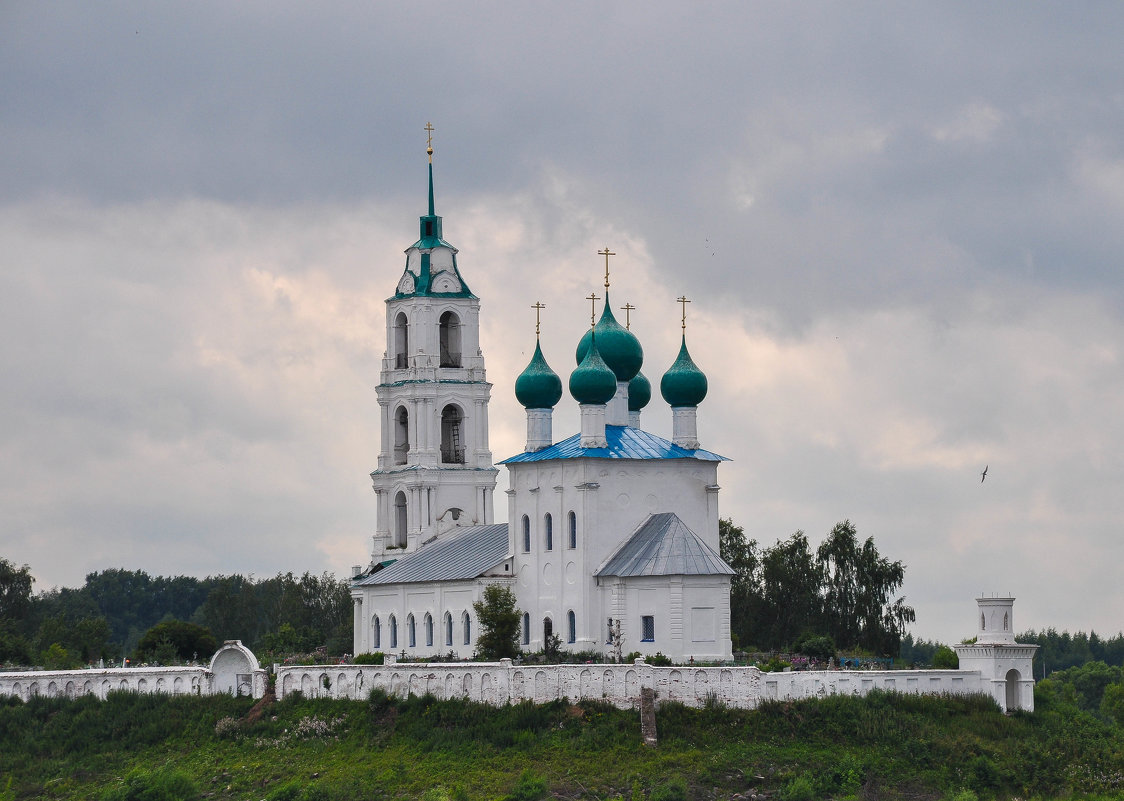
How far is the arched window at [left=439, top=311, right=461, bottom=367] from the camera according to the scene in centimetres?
6888

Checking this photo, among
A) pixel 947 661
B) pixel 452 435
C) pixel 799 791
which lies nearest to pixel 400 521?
pixel 452 435

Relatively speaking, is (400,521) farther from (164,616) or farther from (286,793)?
(164,616)

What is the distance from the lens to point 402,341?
228 feet

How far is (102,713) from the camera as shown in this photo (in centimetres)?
5428

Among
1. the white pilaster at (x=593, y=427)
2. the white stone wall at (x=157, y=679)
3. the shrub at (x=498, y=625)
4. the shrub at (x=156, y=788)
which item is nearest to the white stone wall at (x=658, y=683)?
the shrub at (x=498, y=625)

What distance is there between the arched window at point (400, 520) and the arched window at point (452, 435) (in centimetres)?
213

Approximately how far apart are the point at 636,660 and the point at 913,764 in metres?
6.87

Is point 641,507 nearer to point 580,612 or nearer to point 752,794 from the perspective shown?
point 580,612

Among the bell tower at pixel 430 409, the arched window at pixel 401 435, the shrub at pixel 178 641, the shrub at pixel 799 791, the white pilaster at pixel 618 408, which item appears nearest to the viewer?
the shrub at pixel 799 791

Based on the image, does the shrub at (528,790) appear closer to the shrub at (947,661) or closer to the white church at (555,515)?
the white church at (555,515)

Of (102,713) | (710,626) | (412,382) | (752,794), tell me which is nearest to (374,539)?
(412,382)

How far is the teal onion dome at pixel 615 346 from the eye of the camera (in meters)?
56.3

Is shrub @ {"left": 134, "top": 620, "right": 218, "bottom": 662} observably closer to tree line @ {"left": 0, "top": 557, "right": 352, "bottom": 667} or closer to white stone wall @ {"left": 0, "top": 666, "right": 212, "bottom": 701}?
tree line @ {"left": 0, "top": 557, "right": 352, "bottom": 667}

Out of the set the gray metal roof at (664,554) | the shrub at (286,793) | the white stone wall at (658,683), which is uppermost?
the gray metal roof at (664,554)
